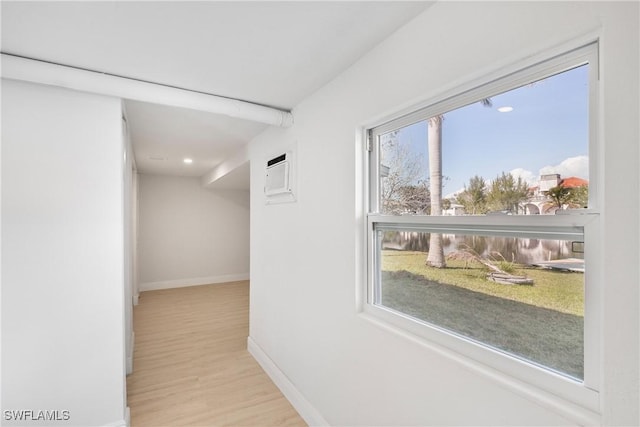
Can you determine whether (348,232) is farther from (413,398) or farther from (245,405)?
(245,405)

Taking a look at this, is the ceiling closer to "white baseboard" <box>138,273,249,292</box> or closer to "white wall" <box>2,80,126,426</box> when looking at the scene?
"white wall" <box>2,80,126,426</box>

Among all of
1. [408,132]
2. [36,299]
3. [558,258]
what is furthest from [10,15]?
[558,258]

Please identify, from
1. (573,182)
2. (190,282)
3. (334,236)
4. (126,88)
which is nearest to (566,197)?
(573,182)

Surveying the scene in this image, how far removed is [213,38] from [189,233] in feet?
19.0

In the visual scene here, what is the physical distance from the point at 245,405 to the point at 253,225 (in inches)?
67.8

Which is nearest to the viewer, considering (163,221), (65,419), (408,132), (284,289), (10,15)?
(10,15)

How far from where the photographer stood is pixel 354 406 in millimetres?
1802

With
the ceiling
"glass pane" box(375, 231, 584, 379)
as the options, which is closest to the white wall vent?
the ceiling

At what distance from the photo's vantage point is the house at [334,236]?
0.84 meters

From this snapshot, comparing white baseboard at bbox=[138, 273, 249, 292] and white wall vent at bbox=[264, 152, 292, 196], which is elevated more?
white wall vent at bbox=[264, 152, 292, 196]

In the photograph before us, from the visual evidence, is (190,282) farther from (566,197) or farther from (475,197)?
(566,197)

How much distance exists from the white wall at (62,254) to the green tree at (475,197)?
2.18 meters

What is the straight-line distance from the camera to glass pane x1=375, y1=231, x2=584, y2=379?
986mm

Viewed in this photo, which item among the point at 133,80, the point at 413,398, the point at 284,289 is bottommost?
the point at 413,398
